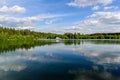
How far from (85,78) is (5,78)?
5025 millimetres

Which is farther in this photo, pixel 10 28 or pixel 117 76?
pixel 10 28

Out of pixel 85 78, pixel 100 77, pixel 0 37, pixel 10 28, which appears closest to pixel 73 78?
pixel 85 78

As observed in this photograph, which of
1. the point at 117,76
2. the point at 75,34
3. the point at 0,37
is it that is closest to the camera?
the point at 117,76

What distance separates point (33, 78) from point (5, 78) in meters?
1.76

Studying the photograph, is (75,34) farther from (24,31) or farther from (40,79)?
(40,79)

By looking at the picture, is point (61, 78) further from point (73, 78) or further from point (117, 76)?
point (117, 76)

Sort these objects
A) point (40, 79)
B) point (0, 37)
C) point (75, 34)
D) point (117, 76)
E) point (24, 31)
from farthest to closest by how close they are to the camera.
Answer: point (75, 34) < point (24, 31) < point (0, 37) < point (117, 76) < point (40, 79)

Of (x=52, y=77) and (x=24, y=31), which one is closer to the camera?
(x=52, y=77)

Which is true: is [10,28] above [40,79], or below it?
above

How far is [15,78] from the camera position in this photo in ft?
36.7

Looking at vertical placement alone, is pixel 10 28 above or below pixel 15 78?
above

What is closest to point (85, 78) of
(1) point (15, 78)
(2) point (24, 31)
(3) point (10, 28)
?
(1) point (15, 78)

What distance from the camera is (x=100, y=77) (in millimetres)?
11539

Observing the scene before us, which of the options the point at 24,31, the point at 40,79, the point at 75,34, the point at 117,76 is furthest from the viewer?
the point at 75,34
